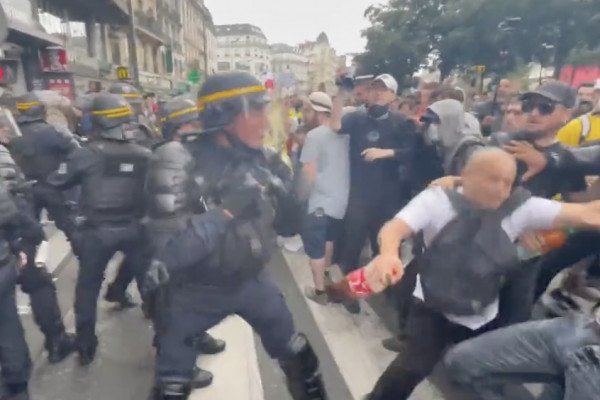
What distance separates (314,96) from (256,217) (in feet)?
8.63

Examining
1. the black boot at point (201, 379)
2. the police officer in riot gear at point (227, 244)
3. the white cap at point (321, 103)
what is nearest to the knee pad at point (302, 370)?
the police officer in riot gear at point (227, 244)

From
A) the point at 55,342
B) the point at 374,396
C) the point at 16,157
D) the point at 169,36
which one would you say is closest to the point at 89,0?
the point at 16,157

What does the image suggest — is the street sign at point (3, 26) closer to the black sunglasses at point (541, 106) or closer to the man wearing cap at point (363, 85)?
the man wearing cap at point (363, 85)

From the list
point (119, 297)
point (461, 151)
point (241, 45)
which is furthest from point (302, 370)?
point (241, 45)

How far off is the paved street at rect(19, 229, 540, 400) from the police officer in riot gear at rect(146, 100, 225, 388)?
0.21m

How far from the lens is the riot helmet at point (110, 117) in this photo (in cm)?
365

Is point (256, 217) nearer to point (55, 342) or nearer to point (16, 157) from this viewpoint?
point (55, 342)

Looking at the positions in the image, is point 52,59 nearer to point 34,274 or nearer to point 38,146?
point 38,146

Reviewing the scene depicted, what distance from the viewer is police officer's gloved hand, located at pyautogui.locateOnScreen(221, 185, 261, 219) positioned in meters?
2.49

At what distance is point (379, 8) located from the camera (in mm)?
42312

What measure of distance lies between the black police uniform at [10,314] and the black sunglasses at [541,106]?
113 inches

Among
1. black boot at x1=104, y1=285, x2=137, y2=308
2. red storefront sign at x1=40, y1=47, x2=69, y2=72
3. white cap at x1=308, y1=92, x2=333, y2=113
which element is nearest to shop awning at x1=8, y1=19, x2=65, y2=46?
red storefront sign at x1=40, y1=47, x2=69, y2=72

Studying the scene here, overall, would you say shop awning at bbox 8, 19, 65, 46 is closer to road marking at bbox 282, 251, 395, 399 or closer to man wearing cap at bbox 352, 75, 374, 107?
man wearing cap at bbox 352, 75, 374, 107

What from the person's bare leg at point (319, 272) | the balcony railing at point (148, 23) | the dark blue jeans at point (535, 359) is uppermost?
the balcony railing at point (148, 23)
